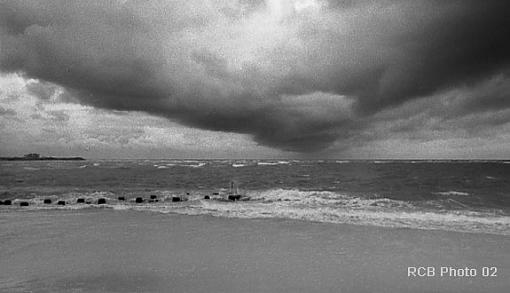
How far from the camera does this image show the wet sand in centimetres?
697

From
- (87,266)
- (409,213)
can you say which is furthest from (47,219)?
(409,213)

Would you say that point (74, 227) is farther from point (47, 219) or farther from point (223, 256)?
point (223, 256)

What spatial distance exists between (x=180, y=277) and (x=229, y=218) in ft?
27.2

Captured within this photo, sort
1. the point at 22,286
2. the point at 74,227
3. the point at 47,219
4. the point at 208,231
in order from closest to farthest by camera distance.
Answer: the point at 22,286 → the point at 208,231 → the point at 74,227 → the point at 47,219

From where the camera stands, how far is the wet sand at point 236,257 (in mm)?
6969

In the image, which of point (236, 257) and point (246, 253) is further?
point (246, 253)

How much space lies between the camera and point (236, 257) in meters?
8.86

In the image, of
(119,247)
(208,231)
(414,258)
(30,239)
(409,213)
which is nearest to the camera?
(414,258)

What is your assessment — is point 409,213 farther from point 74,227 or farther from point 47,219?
point 47,219

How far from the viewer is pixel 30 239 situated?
1084 cm

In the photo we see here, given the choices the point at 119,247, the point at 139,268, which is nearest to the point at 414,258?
the point at 139,268

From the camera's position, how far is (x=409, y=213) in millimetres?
18031

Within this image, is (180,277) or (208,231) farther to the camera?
(208,231)

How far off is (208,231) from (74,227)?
5664 millimetres
